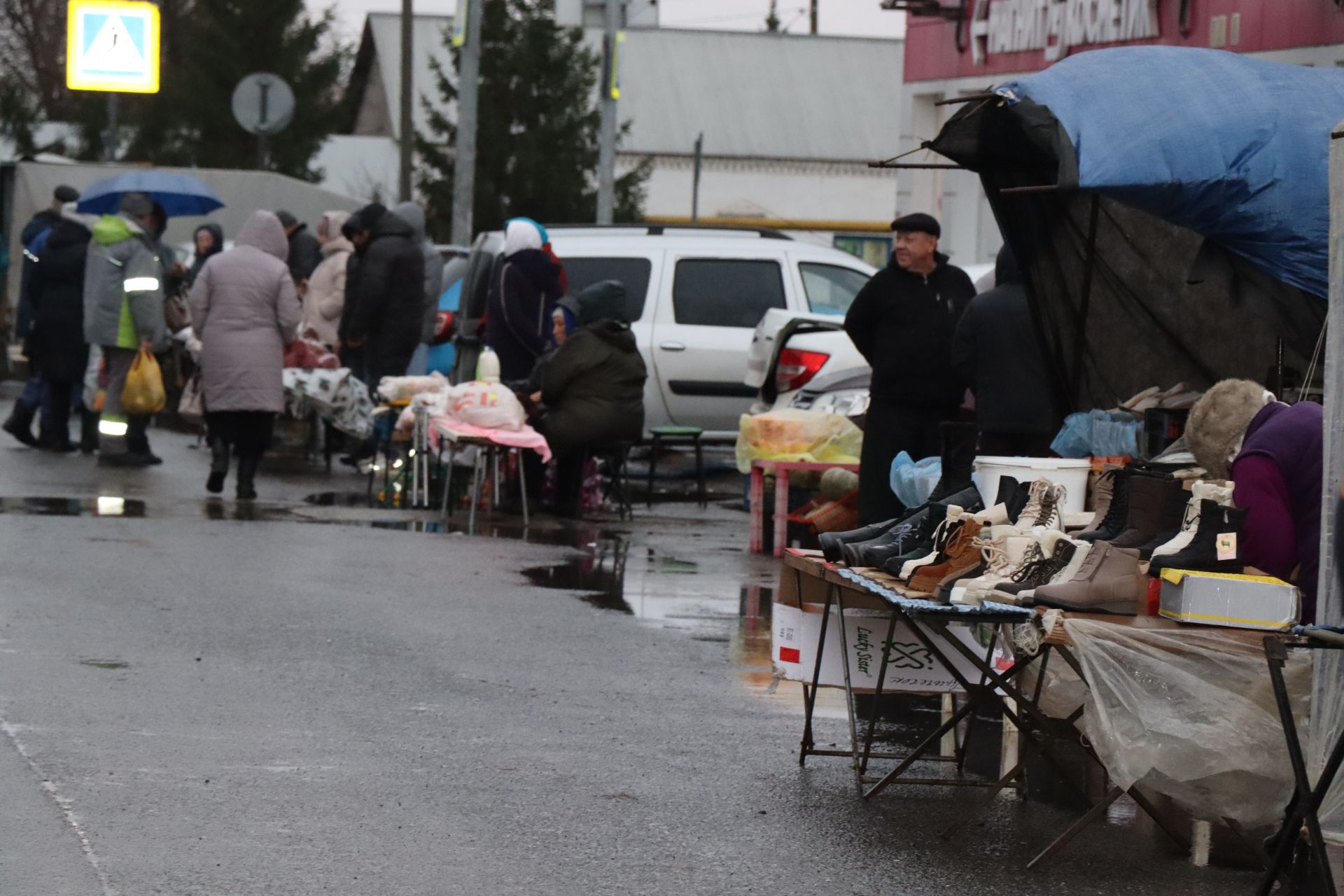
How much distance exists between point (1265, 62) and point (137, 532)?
285 inches

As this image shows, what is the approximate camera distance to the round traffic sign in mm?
22844

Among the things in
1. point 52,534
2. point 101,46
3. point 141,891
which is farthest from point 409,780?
point 101,46

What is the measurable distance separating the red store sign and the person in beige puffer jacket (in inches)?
269

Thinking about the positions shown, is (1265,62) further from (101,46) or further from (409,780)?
(101,46)

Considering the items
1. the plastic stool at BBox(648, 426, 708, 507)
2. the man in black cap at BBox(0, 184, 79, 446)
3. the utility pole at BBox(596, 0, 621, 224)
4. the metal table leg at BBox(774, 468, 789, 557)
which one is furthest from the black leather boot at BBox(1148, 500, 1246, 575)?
the utility pole at BBox(596, 0, 621, 224)

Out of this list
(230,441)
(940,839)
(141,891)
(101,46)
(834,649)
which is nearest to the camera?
(141,891)

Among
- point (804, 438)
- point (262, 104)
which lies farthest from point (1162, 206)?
point (262, 104)

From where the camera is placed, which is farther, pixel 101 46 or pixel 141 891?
pixel 101 46

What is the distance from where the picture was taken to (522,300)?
50.6 ft

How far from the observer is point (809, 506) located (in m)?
13.0

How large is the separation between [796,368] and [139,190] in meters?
10.2

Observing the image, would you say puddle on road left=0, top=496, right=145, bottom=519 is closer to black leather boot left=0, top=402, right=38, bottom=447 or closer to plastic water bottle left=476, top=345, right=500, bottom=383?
plastic water bottle left=476, top=345, right=500, bottom=383

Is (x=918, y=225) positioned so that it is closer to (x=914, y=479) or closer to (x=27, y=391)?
(x=914, y=479)

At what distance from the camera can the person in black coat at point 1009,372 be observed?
9.98 meters
